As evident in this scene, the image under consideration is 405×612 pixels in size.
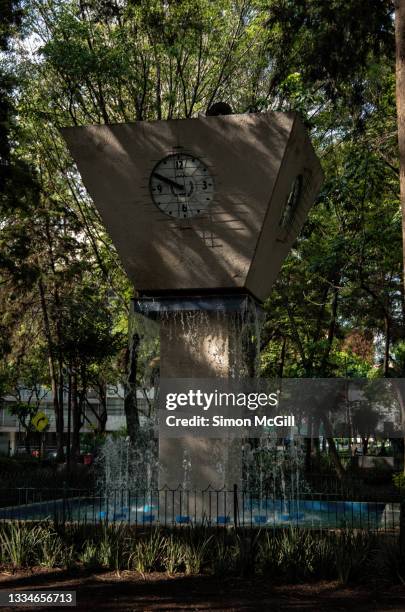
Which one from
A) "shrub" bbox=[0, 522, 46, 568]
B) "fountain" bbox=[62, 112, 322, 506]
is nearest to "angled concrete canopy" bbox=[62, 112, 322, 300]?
"fountain" bbox=[62, 112, 322, 506]

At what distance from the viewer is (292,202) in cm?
1388

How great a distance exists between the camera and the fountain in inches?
496

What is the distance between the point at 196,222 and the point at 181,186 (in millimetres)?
676

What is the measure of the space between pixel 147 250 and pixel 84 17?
10330mm

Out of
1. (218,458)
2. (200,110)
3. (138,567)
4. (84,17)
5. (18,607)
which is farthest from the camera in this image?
(200,110)

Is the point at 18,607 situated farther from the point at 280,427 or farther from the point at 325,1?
the point at 280,427

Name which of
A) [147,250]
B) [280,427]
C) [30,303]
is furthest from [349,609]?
[280,427]

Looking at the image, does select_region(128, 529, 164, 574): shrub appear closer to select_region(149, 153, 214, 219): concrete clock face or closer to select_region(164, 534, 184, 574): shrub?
select_region(164, 534, 184, 574): shrub

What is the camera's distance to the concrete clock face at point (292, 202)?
13586 mm

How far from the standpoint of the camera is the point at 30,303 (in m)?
25.0

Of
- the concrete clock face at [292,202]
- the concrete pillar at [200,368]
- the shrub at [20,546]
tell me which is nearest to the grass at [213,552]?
the shrub at [20,546]

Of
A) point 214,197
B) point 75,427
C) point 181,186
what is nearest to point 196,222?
point 214,197

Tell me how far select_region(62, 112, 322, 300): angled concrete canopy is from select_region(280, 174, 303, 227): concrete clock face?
15 cm

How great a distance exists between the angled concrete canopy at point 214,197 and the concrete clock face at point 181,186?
0.09 m
